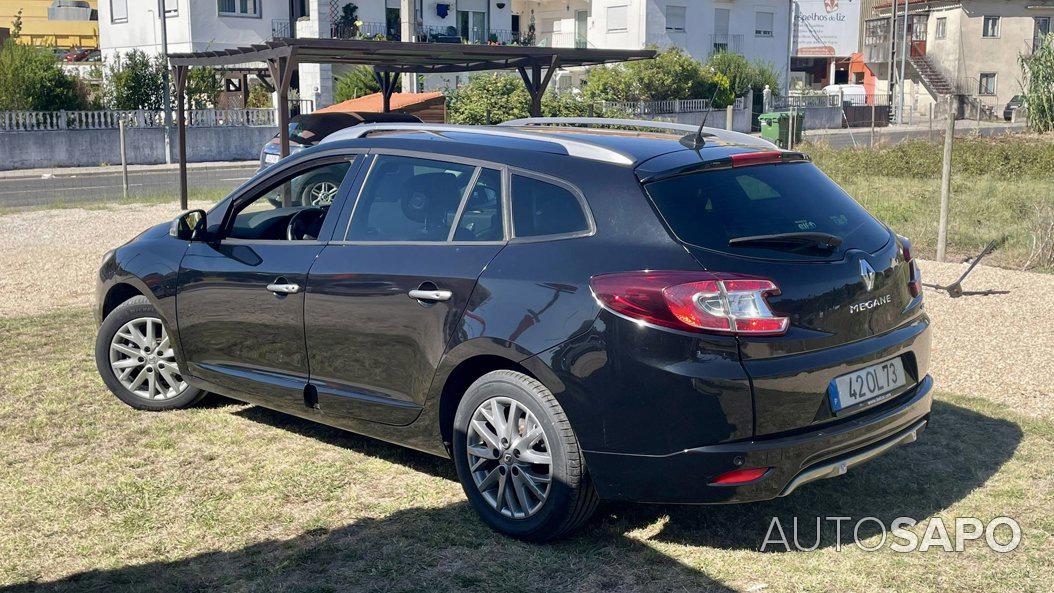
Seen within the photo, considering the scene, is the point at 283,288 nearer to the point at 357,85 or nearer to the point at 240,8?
the point at 357,85

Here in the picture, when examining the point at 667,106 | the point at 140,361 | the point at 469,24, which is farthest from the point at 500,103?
the point at 469,24

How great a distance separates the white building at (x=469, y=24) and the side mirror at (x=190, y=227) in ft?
133

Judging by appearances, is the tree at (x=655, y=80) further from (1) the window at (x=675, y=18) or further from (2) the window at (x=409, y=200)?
(2) the window at (x=409, y=200)

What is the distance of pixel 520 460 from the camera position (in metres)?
4.44

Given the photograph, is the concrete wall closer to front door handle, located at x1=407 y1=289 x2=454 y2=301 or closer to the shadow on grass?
front door handle, located at x1=407 y1=289 x2=454 y2=301

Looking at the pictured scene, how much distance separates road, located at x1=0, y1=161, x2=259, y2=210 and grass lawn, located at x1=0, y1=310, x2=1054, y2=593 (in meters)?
15.6

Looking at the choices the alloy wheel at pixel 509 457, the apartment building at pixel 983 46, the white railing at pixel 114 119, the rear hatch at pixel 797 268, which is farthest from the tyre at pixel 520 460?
the apartment building at pixel 983 46

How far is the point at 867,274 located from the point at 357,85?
3713 centimetres

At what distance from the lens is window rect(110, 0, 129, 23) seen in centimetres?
5200

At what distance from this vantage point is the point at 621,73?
42875mm

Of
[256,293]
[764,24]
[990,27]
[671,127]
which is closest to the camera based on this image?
[256,293]

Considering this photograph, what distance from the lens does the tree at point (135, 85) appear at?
1435 inches

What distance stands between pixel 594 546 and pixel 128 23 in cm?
5295

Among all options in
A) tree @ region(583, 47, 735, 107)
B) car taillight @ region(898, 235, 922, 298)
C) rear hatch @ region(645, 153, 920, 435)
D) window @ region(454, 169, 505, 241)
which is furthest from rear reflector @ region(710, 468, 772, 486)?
tree @ region(583, 47, 735, 107)
